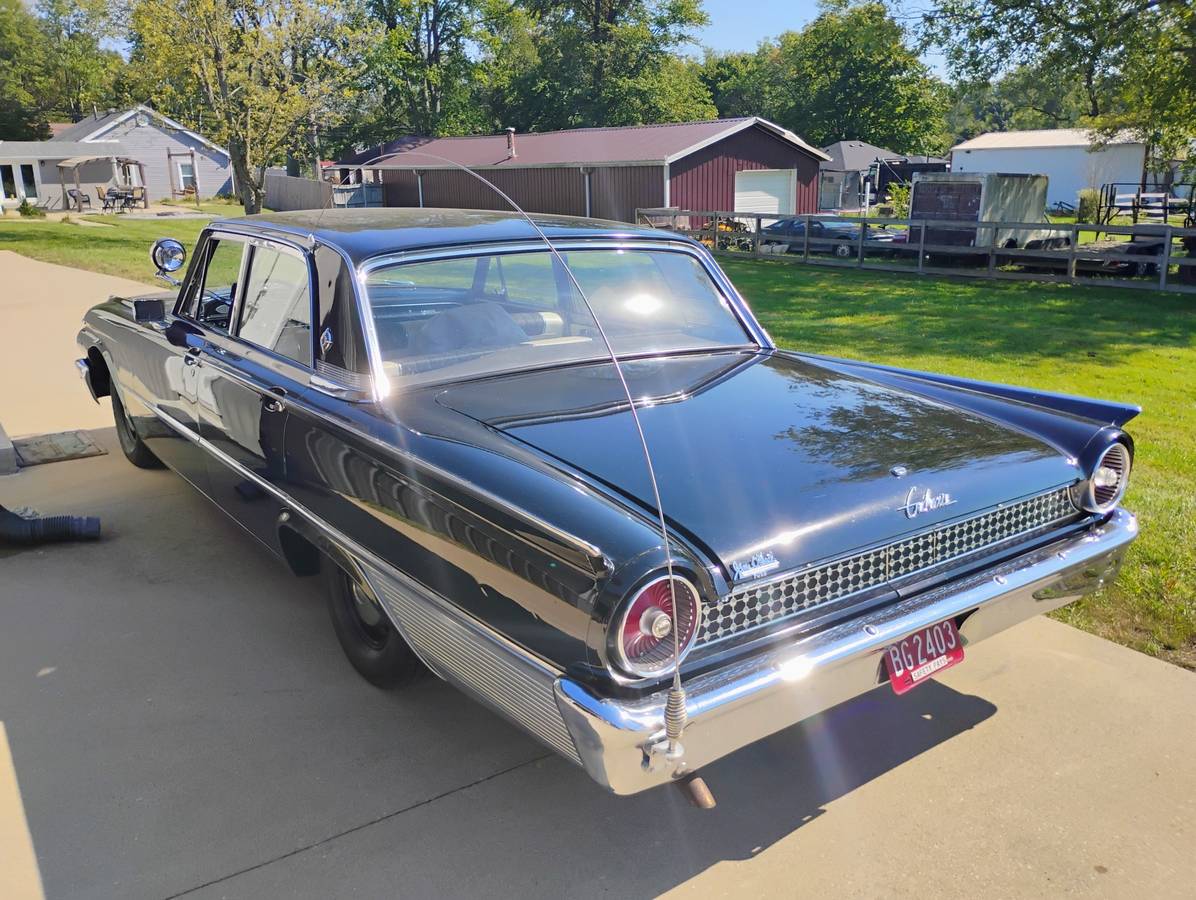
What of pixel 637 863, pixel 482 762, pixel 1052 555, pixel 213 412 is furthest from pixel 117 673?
pixel 1052 555

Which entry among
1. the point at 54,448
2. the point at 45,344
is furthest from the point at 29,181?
the point at 54,448

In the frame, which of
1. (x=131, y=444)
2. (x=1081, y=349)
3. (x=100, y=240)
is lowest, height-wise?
(x=1081, y=349)

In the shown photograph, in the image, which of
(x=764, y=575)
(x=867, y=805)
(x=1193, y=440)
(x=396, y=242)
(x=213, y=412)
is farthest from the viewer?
(x=1193, y=440)

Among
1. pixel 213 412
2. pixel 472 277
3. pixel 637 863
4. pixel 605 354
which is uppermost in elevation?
pixel 472 277

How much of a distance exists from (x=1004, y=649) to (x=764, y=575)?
1889mm

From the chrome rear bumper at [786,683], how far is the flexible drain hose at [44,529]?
3.56 metres

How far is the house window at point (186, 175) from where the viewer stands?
49.4m

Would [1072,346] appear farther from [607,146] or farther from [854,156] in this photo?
[854,156]

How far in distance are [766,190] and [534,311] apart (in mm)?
28032

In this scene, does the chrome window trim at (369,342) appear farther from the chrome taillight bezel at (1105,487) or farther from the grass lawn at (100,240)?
the grass lawn at (100,240)

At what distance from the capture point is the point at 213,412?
13.6 feet

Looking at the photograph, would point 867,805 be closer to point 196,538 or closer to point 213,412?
point 213,412

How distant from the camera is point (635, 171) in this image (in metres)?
26.8

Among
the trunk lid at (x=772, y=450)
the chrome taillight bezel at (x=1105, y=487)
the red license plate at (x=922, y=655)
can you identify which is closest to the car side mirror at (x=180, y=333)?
the trunk lid at (x=772, y=450)
